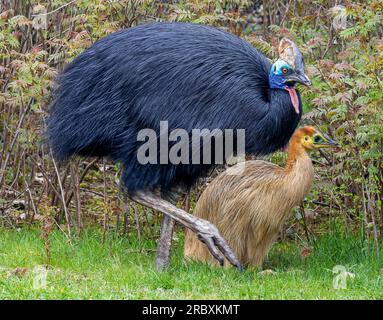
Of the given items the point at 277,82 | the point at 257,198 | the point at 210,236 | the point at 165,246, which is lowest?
the point at 165,246

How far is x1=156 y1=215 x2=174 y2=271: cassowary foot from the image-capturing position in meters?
6.21

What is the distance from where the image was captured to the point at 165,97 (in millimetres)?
5926

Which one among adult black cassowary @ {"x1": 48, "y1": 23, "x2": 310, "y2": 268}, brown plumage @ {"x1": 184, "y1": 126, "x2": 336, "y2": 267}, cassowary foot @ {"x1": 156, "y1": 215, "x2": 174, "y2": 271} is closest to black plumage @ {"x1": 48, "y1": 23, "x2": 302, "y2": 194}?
adult black cassowary @ {"x1": 48, "y1": 23, "x2": 310, "y2": 268}

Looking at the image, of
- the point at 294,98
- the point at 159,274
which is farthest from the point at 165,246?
the point at 294,98

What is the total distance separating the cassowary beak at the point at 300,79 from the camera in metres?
5.98

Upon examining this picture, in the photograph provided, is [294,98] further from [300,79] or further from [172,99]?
[172,99]

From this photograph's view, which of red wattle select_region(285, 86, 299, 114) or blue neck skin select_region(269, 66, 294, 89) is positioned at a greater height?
blue neck skin select_region(269, 66, 294, 89)

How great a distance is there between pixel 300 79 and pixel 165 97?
2.69 ft

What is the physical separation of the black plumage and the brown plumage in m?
0.17

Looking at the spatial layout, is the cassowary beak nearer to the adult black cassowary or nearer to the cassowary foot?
the adult black cassowary

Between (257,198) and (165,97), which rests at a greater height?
(165,97)

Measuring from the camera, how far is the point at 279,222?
6148 millimetres

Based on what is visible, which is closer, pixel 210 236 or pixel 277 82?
pixel 210 236
